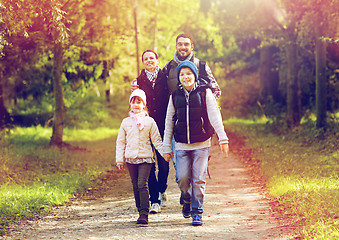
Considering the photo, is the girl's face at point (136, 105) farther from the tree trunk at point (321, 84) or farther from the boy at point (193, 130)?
the tree trunk at point (321, 84)

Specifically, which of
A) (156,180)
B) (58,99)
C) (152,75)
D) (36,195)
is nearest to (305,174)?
(156,180)

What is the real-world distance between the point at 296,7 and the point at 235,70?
22467mm

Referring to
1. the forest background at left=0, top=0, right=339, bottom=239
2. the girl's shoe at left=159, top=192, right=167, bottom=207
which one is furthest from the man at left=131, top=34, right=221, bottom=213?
the forest background at left=0, top=0, right=339, bottom=239

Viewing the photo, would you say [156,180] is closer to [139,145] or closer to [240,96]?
[139,145]

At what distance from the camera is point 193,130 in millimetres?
6449

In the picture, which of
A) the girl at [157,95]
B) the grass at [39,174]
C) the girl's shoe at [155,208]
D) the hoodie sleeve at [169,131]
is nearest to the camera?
the hoodie sleeve at [169,131]

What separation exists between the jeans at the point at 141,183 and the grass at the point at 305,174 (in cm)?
209

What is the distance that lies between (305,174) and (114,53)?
13.4 metres

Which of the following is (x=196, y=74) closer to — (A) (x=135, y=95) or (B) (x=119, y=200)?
(A) (x=135, y=95)

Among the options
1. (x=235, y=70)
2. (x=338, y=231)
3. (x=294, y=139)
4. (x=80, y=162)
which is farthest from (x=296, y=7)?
(x=235, y=70)

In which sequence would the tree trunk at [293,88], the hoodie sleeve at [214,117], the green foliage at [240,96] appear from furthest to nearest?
the green foliage at [240,96], the tree trunk at [293,88], the hoodie sleeve at [214,117]

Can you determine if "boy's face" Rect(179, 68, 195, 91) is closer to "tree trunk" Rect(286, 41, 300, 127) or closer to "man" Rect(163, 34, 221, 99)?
"man" Rect(163, 34, 221, 99)

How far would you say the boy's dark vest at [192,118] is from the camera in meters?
6.45

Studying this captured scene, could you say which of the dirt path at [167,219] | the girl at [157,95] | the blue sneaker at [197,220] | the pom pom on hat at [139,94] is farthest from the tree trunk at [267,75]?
the blue sneaker at [197,220]
